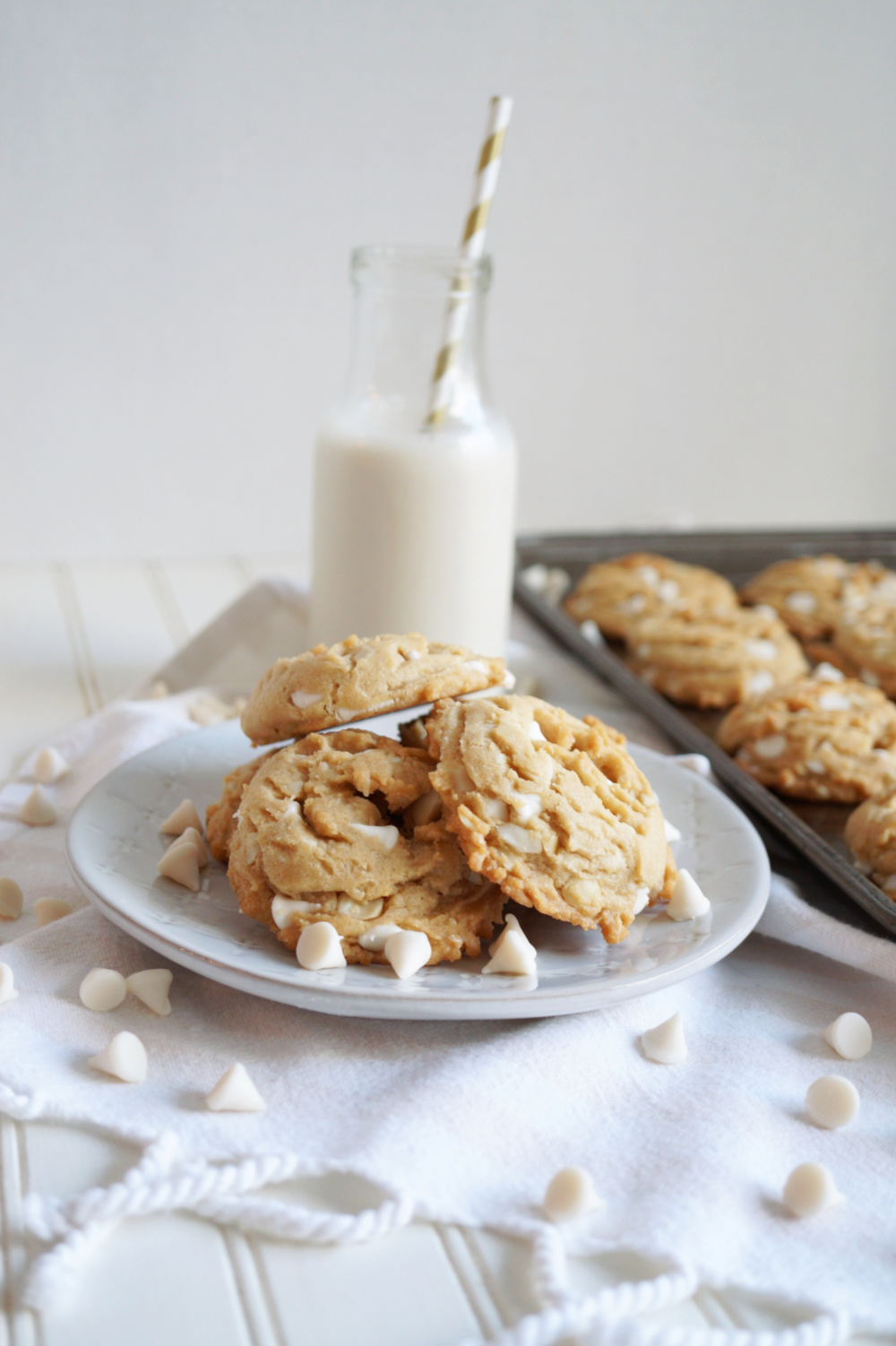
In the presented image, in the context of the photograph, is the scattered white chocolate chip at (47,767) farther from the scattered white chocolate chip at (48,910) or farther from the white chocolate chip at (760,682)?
the white chocolate chip at (760,682)

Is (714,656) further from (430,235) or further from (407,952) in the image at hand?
(430,235)

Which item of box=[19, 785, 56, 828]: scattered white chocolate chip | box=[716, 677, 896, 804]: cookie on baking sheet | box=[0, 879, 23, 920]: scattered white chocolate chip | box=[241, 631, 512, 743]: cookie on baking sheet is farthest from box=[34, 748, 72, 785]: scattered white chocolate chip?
box=[716, 677, 896, 804]: cookie on baking sheet

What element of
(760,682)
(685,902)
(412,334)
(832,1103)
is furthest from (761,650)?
(832,1103)

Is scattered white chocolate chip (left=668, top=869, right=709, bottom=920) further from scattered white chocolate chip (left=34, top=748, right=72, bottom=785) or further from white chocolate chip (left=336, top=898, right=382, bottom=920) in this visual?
scattered white chocolate chip (left=34, top=748, right=72, bottom=785)

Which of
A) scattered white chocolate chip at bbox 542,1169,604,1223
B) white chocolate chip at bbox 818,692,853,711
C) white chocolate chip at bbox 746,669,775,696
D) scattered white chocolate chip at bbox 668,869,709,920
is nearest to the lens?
scattered white chocolate chip at bbox 542,1169,604,1223

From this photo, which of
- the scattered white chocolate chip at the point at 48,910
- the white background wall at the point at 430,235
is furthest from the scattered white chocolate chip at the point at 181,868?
the white background wall at the point at 430,235

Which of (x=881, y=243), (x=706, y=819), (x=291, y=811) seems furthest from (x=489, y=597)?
(x=881, y=243)

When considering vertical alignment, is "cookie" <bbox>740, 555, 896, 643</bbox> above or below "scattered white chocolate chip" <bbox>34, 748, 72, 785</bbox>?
above
